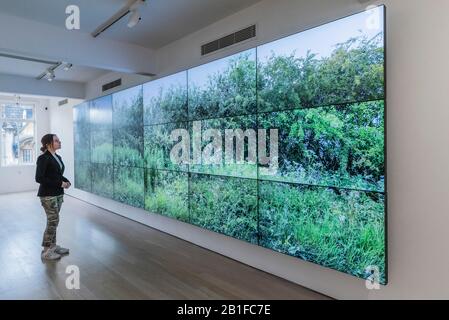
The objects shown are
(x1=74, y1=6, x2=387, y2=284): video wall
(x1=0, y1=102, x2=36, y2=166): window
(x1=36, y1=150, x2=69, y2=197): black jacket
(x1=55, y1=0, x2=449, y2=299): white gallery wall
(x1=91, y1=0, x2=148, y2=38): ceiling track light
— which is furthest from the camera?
(x1=0, y1=102, x2=36, y2=166): window

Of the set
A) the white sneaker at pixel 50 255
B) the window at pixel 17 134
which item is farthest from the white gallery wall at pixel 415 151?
the window at pixel 17 134

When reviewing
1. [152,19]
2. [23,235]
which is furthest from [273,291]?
[23,235]

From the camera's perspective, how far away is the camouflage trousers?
3.99 m

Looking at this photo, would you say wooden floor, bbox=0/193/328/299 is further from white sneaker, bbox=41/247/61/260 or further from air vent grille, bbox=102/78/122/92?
air vent grille, bbox=102/78/122/92

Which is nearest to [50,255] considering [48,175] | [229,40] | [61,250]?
[61,250]

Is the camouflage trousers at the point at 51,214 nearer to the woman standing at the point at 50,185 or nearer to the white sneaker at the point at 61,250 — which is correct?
the woman standing at the point at 50,185

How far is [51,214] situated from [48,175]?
0.54 m

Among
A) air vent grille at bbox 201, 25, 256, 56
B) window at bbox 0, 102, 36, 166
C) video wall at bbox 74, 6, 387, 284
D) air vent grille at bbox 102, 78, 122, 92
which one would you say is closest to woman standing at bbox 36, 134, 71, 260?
video wall at bbox 74, 6, 387, 284

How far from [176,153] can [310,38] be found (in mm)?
2613

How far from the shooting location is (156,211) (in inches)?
204

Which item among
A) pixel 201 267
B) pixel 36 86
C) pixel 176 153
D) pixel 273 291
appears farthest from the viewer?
pixel 36 86

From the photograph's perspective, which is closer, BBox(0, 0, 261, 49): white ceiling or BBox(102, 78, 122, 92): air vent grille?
BBox(0, 0, 261, 49): white ceiling

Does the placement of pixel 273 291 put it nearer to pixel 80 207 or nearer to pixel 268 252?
pixel 268 252

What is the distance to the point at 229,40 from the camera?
3932 millimetres
